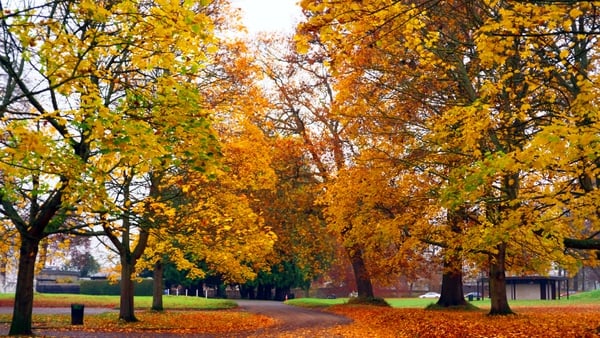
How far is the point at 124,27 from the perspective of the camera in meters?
10.2

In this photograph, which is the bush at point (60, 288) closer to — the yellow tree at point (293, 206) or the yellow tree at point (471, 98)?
the yellow tree at point (293, 206)

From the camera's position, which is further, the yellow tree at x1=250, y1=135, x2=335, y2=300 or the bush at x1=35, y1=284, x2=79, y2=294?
the bush at x1=35, y1=284, x2=79, y2=294

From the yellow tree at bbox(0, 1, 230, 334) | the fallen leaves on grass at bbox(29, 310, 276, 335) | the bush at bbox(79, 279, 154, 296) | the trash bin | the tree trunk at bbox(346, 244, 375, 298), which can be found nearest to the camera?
the yellow tree at bbox(0, 1, 230, 334)

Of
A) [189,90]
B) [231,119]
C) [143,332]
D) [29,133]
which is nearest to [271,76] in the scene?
[231,119]

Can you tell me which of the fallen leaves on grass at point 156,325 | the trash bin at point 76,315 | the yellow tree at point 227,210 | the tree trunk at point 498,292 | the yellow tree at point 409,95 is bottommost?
the fallen leaves on grass at point 156,325

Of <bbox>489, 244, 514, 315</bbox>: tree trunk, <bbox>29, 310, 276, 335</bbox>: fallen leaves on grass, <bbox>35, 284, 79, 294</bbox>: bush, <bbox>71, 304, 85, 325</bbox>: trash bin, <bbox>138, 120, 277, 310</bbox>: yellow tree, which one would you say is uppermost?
<bbox>138, 120, 277, 310</bbox>: yellow tree

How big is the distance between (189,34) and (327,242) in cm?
2746


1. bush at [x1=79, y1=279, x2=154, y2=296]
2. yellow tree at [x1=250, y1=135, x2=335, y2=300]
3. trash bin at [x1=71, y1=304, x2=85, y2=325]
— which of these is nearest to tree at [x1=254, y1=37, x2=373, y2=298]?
yellow tree at [x1=250, y1=135, x2=335, y2=300]

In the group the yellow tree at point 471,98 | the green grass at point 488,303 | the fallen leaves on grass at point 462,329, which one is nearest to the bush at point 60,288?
the green grass at point 488,303

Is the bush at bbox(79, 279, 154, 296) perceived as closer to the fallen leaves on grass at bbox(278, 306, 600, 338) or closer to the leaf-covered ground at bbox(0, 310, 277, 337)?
the leaf-covered ground at bbox(0, 310, 277, 337)

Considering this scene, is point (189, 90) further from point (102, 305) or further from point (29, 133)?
point (102, 305)

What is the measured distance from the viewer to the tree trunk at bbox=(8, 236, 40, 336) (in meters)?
14.1

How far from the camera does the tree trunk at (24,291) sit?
14086mm

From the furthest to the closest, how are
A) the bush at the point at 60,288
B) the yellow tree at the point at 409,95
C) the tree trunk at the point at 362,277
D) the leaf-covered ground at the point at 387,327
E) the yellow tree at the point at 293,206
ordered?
the bush at the point at 60,288
the tree trunk at the point at 362,277
the yellow tree at the point at 293,206
the yellow tree at the point at 409,95
the leaf-covered ground at the point at 387,327
